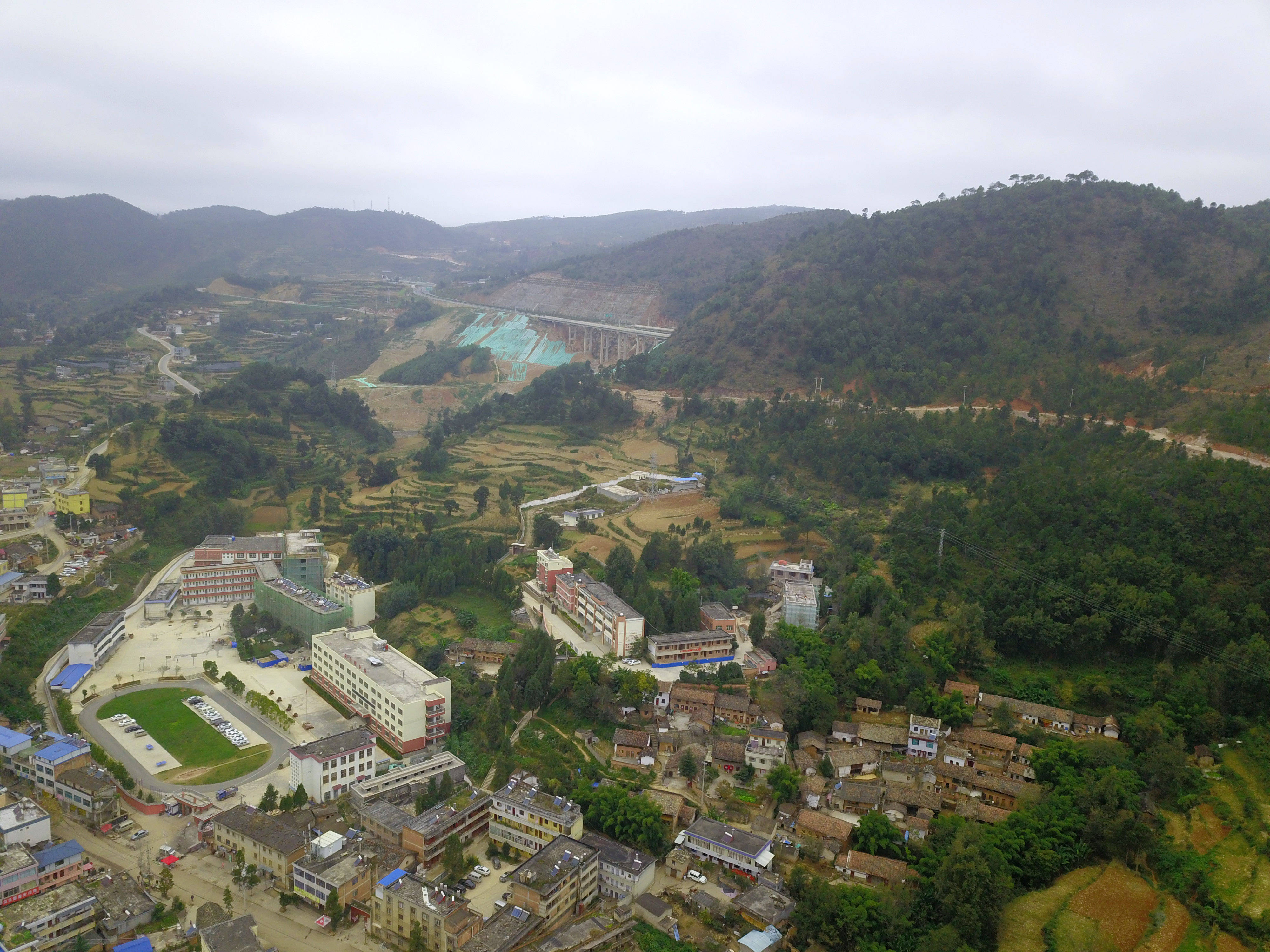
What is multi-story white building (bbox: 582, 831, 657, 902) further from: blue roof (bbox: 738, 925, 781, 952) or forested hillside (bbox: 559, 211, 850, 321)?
forested hillside (bbox: 559, 211, 850, 321)

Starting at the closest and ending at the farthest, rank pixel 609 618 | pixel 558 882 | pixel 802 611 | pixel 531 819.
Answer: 1. pixel 558 882
2. pixel 531 819
3. pixel 609 618
4. pixel 802 611

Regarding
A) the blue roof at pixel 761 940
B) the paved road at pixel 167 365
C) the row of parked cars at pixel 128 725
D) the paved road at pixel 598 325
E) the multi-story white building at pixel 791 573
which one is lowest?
the row of parked cars at pixel 128 725

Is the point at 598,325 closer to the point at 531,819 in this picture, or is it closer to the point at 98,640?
the point at 98,640

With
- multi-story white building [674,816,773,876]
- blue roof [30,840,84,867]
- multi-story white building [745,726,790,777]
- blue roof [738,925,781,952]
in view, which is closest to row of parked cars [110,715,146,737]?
blue roof [30,840,84,867]

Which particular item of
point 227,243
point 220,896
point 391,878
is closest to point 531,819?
point 391,878

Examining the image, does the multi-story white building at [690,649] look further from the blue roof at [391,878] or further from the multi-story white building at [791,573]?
the blue roof at [391,878]

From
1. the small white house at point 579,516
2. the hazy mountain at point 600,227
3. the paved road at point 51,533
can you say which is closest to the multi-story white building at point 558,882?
the small white house at point 579,516

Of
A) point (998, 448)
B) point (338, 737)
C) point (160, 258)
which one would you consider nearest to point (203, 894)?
point (338, 737)
